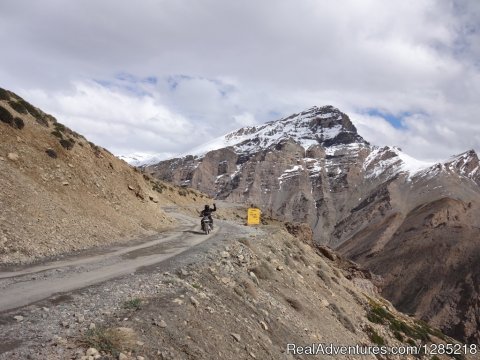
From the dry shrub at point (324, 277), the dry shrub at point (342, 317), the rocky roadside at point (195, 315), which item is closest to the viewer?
the rocky roadside at point (195, 315)

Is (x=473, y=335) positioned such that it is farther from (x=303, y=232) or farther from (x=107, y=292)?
(x=107, y=292)

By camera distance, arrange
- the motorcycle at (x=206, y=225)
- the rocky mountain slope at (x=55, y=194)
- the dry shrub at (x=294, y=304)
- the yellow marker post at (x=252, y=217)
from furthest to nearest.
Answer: the yellow marker post at (x=252, y=217) < the motorcycle at (x=206, y=225) < the dry shrub at (x=294, y=304) < the rocky mountain slope at (x=55, y=194)

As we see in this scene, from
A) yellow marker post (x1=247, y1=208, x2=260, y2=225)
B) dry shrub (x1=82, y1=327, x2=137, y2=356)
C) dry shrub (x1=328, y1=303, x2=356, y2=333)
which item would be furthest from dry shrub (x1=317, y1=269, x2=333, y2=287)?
dry shrub (x1=82, y1=327, x2=137, y2=356)

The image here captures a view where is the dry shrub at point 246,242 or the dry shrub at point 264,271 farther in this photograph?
the dry shrub at point 246,242

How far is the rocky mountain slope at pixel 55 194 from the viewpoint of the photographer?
20250 millimetres

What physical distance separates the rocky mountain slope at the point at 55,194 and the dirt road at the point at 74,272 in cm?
167

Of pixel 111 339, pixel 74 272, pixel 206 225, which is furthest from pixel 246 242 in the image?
pixel 111 339

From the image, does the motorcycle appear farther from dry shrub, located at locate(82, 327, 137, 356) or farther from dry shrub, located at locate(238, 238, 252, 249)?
dry shrub, located at locate(82, 327, 137, 356)

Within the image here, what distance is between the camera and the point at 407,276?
197 meters

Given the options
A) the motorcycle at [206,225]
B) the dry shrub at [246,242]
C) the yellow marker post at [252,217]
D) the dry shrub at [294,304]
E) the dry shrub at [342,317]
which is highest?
the yellow marker post at [252,217]

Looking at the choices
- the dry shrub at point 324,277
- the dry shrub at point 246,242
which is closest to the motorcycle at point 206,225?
the dry shrub at point 246,242

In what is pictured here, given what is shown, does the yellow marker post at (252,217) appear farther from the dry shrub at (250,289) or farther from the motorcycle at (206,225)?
the dry shrub at (250,289)

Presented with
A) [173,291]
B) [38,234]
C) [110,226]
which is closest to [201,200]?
[110,226]

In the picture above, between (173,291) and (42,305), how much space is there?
3.89 m
